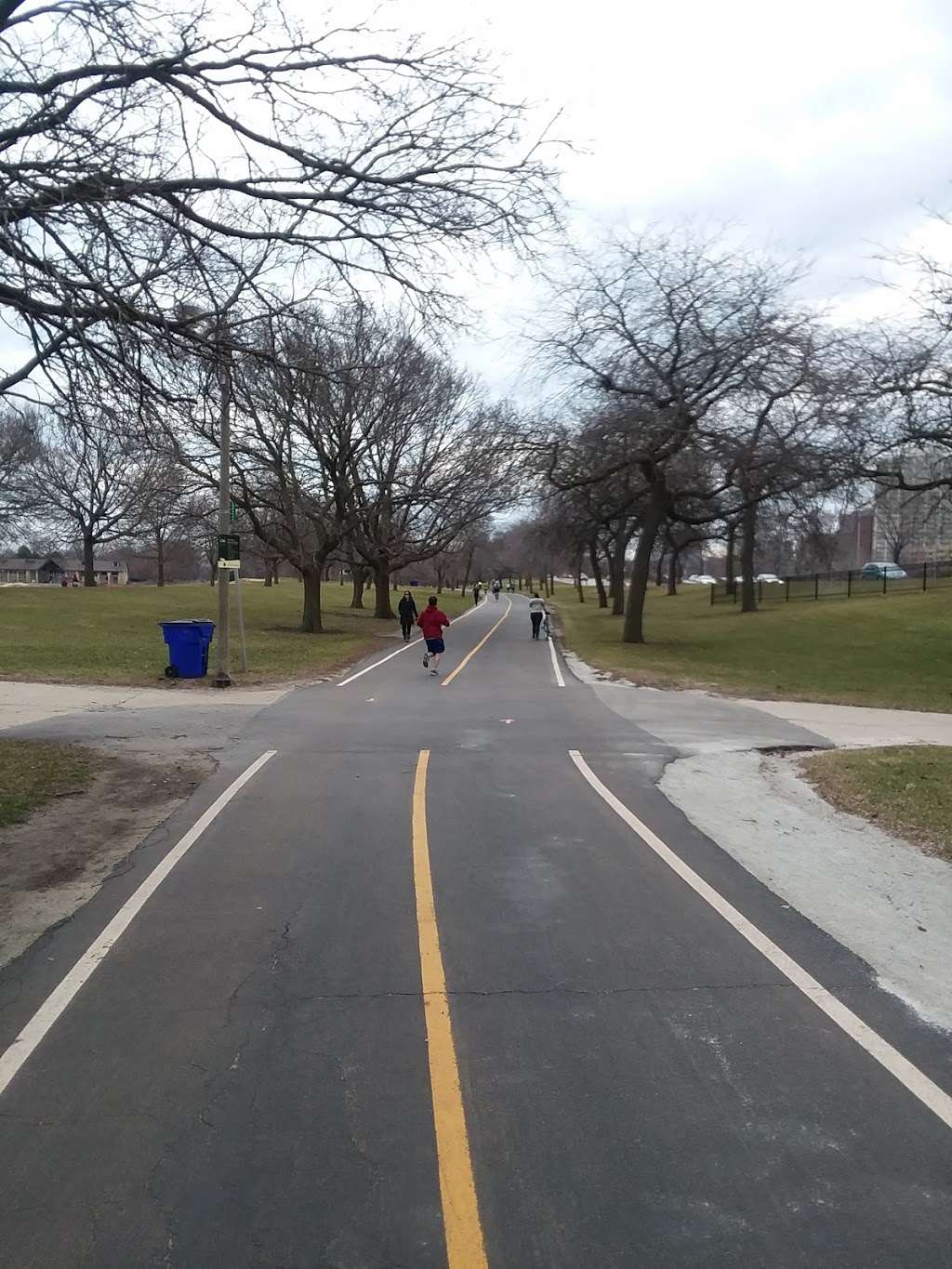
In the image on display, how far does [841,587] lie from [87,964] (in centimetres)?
6092

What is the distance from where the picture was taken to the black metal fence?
180ft

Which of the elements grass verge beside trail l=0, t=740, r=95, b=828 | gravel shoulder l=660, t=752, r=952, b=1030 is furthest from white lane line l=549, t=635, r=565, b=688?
grass verge beside trail l=0, t=740, r=95, b=828

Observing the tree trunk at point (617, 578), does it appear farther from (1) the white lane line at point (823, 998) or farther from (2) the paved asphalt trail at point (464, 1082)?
(2) the paved asphalt trail at point (464, 1082)

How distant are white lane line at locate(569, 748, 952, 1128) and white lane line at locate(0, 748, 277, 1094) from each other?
3.61 meters

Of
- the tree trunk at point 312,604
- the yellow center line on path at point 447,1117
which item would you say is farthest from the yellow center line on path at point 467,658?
the yellow center line on path at point 447,1117

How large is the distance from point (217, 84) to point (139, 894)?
6.76 m

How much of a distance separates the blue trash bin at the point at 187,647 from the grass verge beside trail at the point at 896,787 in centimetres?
1310

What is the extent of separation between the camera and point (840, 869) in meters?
7.19

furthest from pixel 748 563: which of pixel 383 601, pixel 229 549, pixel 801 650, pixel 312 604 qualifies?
pixel 229 549

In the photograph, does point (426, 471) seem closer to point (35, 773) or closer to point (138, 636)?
point (138, 636)

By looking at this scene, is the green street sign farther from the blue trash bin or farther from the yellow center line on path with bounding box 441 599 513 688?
the yellow center line on path with bounding box 441 599 513 688

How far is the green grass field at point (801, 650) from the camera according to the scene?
22359mm

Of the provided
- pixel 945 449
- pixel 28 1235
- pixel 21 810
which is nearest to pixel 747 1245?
pixel 28 1235

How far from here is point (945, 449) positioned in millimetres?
25297
